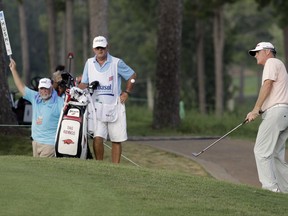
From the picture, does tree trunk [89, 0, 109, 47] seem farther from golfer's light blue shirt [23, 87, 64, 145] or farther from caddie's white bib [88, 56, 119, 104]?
caddie's white bib [88, 56, 119, 104]

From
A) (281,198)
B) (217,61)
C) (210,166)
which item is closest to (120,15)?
(217,61)

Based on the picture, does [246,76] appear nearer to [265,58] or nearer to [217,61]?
[217,61]

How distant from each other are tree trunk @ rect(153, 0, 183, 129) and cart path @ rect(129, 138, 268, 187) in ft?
13.8

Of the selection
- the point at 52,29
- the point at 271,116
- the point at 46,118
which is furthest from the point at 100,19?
the point at 52,29

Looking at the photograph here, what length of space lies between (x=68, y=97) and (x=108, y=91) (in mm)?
570

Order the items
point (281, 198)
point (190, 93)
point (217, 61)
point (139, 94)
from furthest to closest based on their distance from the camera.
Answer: point (139, 94), point (190, 93), point (217, 61), point (281, 198)

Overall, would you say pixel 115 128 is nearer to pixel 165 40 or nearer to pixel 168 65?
pixel 168 65

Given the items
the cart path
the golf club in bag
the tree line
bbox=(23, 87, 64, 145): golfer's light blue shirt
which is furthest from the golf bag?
the tree line

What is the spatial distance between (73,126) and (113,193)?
131 inches

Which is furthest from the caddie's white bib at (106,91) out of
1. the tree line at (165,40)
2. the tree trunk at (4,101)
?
the tree line at (165,40)

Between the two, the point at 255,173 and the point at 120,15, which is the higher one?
the point at 120,15

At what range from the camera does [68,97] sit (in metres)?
12.8

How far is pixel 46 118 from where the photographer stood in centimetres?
1334

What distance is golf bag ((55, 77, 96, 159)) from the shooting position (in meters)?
12.7
